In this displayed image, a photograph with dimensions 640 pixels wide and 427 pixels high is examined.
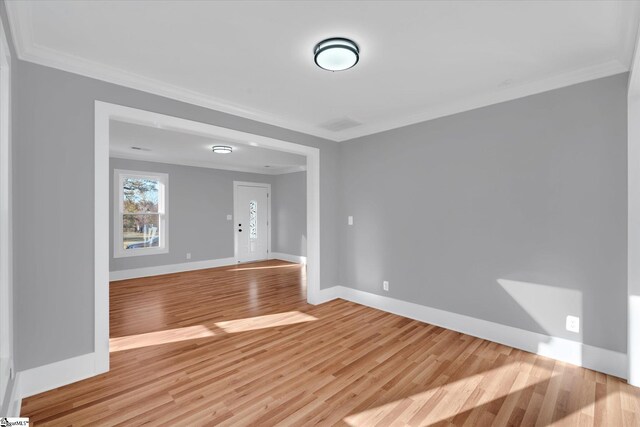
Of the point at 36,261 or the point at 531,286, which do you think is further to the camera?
the point at 531,286

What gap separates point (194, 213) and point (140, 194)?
1193mm

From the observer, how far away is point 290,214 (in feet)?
27.5

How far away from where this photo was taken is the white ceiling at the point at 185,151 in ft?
14.6

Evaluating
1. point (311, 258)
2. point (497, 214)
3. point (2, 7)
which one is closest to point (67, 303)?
point (2, 7)

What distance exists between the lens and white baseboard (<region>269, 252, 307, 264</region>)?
8.04m

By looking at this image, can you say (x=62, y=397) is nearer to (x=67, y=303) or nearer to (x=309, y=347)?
(x=67, y=303)

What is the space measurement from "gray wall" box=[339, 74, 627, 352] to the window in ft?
16.0

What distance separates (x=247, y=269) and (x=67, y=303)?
15.8 feet

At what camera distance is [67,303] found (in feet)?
7.85

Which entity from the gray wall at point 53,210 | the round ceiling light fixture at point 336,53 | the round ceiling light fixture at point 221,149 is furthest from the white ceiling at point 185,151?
the round ceiling light fixture at point 336,53

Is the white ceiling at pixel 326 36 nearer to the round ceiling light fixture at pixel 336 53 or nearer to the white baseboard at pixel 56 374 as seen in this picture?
the round ceiling light fixture at pixel 336 53

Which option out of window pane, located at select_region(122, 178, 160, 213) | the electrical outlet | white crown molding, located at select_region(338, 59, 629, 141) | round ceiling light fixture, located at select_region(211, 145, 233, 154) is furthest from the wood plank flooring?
window pane, located at select_region(122, 178, 160, 213)

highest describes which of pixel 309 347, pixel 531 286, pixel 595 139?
pixel 595 139

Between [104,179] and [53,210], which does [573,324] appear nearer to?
[104,179]
